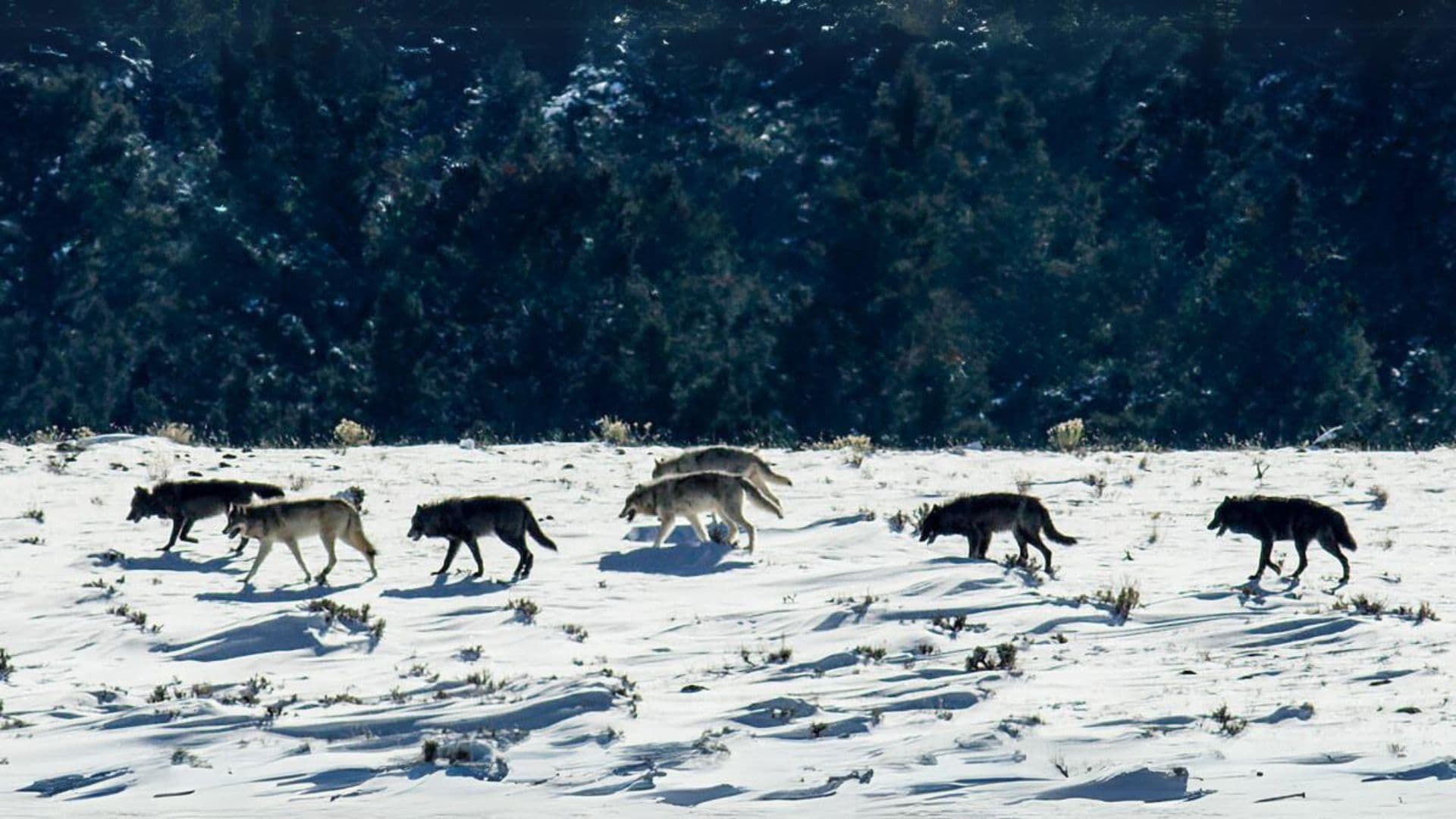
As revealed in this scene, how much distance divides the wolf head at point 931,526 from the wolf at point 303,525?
5.21m

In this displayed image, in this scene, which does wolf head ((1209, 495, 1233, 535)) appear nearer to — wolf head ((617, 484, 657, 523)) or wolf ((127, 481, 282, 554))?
wolf head ((617, 484, 657, 523))

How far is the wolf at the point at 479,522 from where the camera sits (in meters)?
17.5

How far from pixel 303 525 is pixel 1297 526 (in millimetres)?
8921

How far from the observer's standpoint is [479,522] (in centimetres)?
1745

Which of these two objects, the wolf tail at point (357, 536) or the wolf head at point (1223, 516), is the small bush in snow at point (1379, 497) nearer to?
the wolf head at point (1223, 516)

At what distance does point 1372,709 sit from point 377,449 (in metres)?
18.7

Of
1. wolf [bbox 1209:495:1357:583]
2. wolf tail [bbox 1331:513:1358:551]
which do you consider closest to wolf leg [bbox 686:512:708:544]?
wolf [bbox 1209:495:1357:583]

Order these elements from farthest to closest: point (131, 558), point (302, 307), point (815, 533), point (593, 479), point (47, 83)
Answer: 1. point (47, 83)
2. point (302, 307)
3. point (593, 479)
4. point (815, 533)
5. point (131, 558)

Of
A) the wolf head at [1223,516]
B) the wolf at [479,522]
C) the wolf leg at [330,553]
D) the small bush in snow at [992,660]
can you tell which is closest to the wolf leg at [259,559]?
the wolf leg at [330,553]

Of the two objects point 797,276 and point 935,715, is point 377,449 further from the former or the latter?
point 797,276

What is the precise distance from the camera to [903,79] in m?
55.9

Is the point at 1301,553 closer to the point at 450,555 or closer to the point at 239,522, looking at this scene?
the point at 450,555

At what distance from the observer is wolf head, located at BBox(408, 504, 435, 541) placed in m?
17.6

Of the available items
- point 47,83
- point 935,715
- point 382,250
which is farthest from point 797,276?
point 935,715
